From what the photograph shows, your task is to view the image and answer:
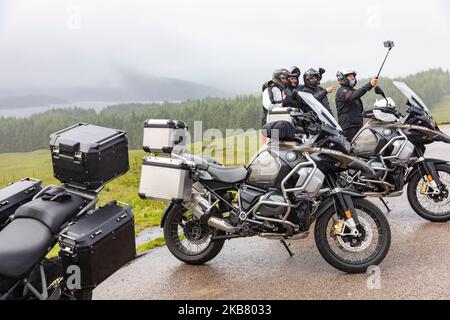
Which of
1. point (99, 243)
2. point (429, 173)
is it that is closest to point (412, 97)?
point (429, 173)

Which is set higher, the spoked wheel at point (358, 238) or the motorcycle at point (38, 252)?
the motorcycle at point (38, 252)

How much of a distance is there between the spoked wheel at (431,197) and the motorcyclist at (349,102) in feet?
6.62

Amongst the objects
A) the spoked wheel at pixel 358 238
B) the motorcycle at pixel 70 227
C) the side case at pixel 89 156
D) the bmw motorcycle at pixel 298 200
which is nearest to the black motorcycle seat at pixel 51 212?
the motorcycle at pixel 70 227

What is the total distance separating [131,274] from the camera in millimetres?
5531

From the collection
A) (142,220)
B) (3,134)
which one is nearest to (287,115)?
(142,220)

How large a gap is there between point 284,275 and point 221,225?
898mm

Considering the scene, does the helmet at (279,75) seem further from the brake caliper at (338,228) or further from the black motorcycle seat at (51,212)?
the black motorcycle seat at (51,212)

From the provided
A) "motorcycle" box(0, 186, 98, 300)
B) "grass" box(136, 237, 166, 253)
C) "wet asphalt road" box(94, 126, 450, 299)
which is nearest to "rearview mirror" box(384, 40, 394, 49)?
"wet asphalt road" box(94, 126, 450, 299)

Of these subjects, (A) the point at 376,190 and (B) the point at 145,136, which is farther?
(A) the point at 376,190

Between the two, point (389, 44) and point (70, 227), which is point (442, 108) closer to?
point (389, 44)

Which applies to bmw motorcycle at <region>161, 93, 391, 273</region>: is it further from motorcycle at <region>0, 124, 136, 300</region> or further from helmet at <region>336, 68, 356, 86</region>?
helmet at <region>336, 68, 356, 86</region>

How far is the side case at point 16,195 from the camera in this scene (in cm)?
421

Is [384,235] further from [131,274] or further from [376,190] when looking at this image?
[131,274]
